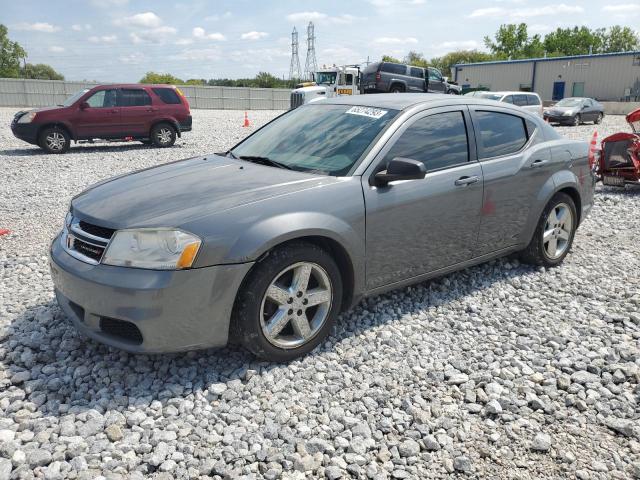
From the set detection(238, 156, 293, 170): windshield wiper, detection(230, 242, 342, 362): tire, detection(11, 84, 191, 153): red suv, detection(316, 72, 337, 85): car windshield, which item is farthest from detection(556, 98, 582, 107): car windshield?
detection(230, 242, 342, 362): tire

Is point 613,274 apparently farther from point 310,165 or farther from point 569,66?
point 569,66

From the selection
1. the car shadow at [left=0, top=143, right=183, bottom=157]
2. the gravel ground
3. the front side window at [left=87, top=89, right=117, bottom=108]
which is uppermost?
the front side window at [left=87, top=89, right=117, bottom=108]

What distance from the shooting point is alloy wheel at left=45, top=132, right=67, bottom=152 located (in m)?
13.3

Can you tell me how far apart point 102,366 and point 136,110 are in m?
12.3

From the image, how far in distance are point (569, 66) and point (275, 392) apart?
5523cm

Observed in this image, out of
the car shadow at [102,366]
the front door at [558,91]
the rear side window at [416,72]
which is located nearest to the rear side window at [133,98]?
the car shadow at [102,366]

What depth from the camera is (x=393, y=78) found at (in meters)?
28.3

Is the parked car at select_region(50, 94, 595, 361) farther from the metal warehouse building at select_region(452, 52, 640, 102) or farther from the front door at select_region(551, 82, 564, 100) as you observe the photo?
the front door at select_region(551, 82, 564, 100)

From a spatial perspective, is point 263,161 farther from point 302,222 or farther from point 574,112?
point 574,112

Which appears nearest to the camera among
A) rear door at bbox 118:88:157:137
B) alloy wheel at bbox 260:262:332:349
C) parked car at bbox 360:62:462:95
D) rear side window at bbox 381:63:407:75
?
alloy wheel at bbox 260:262:332:349

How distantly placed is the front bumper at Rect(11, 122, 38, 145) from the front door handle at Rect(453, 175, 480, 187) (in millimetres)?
12280

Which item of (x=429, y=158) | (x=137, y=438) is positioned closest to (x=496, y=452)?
(x=137, y=438)

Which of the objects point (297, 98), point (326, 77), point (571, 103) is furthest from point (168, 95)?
point (571, 103)

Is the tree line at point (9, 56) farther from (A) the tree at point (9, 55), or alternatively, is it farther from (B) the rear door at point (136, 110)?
(B) the rear door at point (136, 110)
